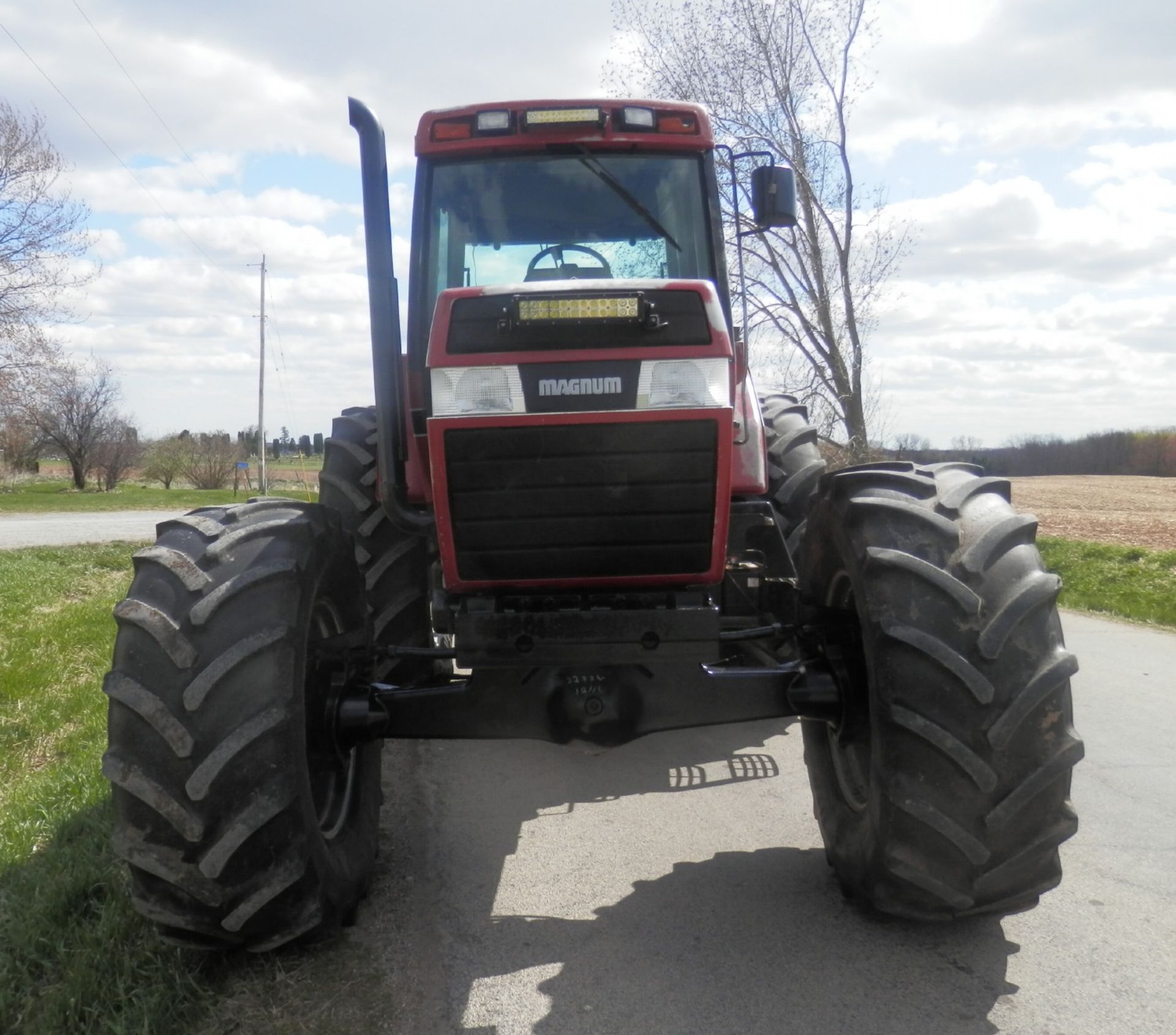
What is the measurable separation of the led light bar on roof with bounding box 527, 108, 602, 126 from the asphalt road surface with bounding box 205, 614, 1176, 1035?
8.72 feet

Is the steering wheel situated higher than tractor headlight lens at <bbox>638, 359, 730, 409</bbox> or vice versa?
the steering wheel

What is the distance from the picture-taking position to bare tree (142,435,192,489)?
54625 mm

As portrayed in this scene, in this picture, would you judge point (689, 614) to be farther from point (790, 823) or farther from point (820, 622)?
point (790, 823)

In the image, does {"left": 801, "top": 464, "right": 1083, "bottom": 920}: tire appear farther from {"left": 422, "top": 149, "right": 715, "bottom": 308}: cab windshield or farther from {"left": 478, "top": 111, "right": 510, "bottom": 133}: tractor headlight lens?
{"left": 478, "top": 111, "right": 510, "bottom": 133}: tractor headlight lens

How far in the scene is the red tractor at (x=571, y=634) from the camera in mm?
2902

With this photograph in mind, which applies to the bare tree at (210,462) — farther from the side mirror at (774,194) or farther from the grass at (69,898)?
the side mirror at (774,194)

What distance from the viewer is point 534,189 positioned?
418 centimetres

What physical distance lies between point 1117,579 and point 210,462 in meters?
48.1

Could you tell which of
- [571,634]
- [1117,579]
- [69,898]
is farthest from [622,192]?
[1117,579]

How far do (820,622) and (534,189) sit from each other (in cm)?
194

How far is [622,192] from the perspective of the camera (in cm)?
397

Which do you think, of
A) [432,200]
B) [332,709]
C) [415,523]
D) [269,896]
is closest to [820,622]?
[415,523]

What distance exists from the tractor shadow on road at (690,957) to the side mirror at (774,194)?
2408 mm

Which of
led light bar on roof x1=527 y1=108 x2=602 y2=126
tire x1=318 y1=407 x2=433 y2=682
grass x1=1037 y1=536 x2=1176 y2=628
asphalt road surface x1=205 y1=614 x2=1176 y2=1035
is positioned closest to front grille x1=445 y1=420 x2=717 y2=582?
tire x1=318 y1=407 x2=433 y2=682
